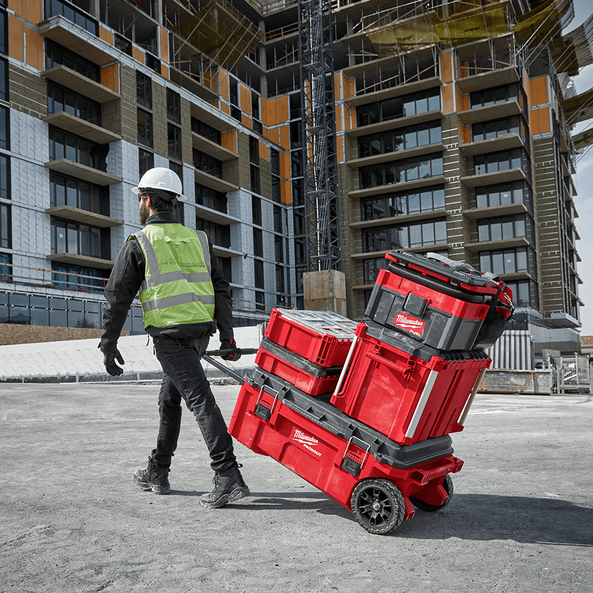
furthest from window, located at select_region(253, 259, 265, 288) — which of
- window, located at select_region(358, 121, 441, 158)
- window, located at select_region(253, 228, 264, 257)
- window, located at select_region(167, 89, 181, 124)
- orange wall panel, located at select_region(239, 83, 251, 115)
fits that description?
orange wall panel, located at select_region(239, 83, 251, 115)

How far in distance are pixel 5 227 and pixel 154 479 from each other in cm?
2862

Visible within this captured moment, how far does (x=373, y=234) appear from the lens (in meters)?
43.0

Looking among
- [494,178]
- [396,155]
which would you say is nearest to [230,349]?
[494,178]

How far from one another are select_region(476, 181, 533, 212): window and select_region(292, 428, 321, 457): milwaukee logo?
37659mm

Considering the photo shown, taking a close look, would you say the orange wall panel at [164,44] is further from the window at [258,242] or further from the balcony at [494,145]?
the balcony at [494,145]

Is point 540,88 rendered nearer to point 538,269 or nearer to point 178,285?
point 538,269

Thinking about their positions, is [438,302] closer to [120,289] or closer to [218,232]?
[120,289]

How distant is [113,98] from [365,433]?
3513 cm

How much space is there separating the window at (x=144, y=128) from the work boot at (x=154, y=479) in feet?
114

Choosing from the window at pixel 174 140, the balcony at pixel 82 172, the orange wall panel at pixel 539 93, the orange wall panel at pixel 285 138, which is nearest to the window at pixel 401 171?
the orange wall panel at pixel 285 138

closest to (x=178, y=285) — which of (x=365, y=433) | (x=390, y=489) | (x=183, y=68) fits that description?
(x=365, y=433)

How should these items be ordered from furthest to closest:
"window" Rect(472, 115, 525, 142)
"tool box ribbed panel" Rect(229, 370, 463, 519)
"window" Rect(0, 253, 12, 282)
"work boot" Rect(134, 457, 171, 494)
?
"window" Rect(472, 115, 525, 142) < "window" Rect(0, 253, 12, 282) < "work boot" Rect(134, 457, 171, 494) < "tool box ribbed panel" Rect(229, 370, 463, 519)

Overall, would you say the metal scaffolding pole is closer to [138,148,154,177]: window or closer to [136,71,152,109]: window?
[136,71,152,109]: window

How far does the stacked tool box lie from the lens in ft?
10.3
